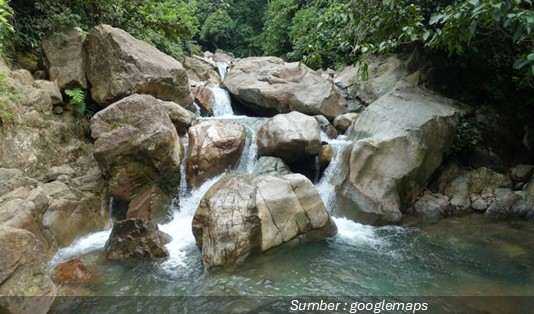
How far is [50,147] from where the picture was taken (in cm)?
798

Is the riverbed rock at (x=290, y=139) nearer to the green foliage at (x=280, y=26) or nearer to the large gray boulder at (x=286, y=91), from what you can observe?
the large gray boulder at (x=286, y=91)

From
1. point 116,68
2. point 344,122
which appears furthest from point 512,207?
point 116,68

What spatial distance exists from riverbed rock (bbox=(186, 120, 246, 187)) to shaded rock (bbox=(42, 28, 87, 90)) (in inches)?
118

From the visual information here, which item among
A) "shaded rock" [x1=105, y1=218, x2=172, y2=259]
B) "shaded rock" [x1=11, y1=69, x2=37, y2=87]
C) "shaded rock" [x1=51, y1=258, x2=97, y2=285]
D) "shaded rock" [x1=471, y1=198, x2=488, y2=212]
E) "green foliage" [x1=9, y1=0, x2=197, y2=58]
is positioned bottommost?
"shaded rock" [x1=51, y1=258, x2=97, y2=285]

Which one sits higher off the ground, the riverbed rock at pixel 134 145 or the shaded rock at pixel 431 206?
the riverbed rock at pixel 134 145

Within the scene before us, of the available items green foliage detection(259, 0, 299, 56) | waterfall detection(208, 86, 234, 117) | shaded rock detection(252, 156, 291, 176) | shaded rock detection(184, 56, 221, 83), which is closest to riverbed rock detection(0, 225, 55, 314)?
shaded rock detection(252, 156, 291, 176)

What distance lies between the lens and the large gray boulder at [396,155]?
8312 mm

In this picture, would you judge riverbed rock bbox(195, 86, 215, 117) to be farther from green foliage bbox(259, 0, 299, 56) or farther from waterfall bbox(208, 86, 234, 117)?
green foliage bbox(259, 0, 299, 56)

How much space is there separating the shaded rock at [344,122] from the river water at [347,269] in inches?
147

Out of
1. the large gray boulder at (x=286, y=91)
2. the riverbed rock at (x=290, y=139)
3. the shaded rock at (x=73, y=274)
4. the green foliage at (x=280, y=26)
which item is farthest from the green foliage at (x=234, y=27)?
the shaded rock at (x=73, y=274)

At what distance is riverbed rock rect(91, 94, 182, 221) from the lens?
7613mm

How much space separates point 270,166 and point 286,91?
3.79 m

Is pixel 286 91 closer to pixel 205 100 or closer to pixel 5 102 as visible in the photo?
pixel 205 100

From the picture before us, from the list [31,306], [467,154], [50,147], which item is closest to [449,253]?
[467,154]
